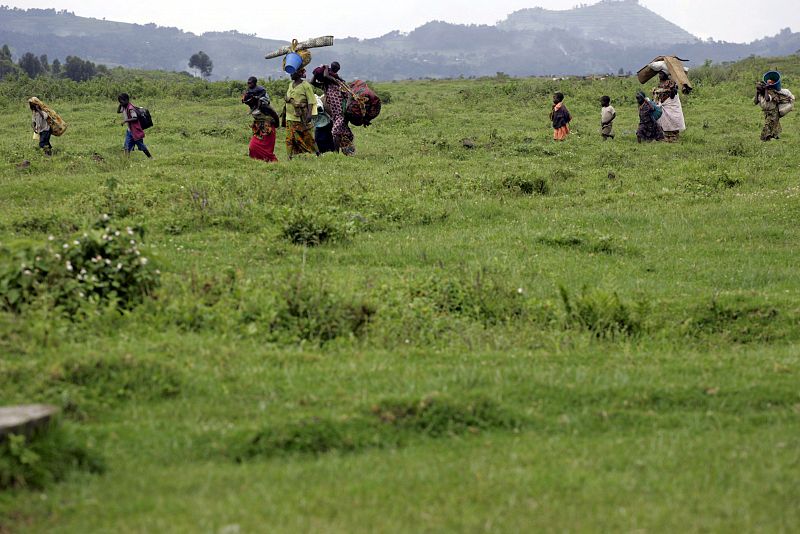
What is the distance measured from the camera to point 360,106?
20969 mm

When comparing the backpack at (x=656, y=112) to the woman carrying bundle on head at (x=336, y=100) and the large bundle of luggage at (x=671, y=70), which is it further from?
the woman carrying bundle on head at (x=336, y=100)

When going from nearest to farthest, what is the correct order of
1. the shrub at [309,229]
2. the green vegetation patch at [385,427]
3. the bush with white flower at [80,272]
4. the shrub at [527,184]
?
the green vegetation patch at [385,427], the bush with white flower at [80,272], the shrub at [309,229], the shrub at [527,184]

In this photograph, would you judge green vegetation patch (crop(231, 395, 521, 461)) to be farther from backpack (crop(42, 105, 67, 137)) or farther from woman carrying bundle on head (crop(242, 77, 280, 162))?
backpack (crop(42, 105, 67, 137))

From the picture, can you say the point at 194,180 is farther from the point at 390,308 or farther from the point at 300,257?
the point at 390,308

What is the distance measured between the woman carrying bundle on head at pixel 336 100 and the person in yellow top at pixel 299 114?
0.55m

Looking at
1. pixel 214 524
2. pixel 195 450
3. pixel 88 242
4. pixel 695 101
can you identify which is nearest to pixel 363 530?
pixel 214 524

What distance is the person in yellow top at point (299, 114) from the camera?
20.2 m

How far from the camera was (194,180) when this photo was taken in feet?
52.1

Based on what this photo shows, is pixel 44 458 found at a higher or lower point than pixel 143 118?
lower

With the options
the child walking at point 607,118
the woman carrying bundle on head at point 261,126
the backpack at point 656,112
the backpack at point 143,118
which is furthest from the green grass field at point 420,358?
the child walking at point 607,118

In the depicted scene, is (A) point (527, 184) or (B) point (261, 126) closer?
(A) point (527, 184)

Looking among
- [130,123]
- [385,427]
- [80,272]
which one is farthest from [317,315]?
[130,123]

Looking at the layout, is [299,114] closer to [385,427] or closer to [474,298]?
[474,298]

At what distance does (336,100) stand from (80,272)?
13.3 meters
